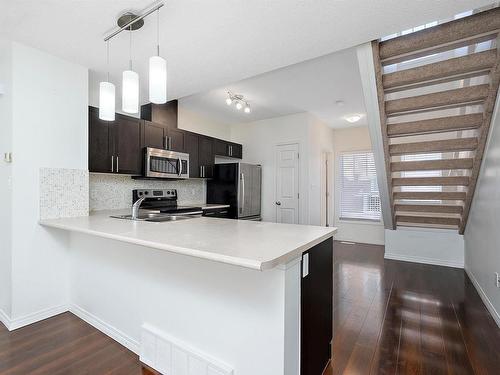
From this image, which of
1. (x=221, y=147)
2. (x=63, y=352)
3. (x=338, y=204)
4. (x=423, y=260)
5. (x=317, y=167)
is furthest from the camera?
(x=338, y=204)

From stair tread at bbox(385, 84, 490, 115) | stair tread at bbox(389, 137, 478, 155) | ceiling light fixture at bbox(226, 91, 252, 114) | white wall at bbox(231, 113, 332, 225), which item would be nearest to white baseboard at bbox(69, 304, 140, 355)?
ceiling light fixture at bbox(226, 91, 252, 114)

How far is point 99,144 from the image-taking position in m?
3.00

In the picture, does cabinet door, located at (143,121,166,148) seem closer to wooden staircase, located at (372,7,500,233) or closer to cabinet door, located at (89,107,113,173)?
cabinet door, located at (89,107,113,173)

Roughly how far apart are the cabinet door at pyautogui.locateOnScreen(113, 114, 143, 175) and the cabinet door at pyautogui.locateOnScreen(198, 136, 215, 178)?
1148 millimetres

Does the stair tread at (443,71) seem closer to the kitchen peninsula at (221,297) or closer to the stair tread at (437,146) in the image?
the stair tread at (437,146)

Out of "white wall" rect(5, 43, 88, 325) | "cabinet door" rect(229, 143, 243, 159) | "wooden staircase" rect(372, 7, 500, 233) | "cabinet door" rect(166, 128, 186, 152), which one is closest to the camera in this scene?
"wooden staircase" rect(372, 7, 500, 233)

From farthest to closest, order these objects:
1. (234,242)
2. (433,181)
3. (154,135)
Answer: (154,135), (433,181), (234,242)

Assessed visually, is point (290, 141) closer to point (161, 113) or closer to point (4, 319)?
point (161, 113)

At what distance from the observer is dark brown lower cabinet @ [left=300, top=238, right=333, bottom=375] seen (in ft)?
4.66

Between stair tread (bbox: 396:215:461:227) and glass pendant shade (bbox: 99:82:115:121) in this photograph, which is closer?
glass pendant shade (bbox: 99:82:115:121)

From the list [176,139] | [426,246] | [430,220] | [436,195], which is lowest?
[426,246]

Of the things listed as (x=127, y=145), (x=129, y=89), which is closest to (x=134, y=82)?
(x=129, y=89)

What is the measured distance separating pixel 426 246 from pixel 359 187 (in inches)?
73.4

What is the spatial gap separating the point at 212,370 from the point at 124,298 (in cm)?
93
